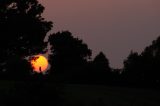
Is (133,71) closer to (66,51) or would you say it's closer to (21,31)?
(21,31)

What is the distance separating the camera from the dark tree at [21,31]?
6950 cm

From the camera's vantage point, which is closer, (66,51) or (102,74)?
(102,74)

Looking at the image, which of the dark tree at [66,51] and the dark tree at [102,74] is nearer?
the dark tree at [102,74]

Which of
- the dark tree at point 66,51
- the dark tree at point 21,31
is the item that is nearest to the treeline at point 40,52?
the dark tree at point 21,31

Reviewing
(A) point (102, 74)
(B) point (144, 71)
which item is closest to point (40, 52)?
(A) point (102, 74)

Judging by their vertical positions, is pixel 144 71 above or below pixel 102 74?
above

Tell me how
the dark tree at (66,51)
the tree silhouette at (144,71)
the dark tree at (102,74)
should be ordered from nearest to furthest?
1. the dark tree at (102,74)
2. the tree silhouette at (144,71)
3. the dark tree at (66,51)

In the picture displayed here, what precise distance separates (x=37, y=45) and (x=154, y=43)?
29.2m

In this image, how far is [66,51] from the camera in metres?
90.9

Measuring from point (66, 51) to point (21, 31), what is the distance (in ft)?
69.4

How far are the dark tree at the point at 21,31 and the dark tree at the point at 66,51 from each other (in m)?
15.3

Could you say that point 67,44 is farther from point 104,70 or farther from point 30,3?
point 104,70

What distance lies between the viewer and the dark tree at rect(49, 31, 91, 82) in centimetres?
8812

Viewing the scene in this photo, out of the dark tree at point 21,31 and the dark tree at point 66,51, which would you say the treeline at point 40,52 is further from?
the dark tree at point 66,51
